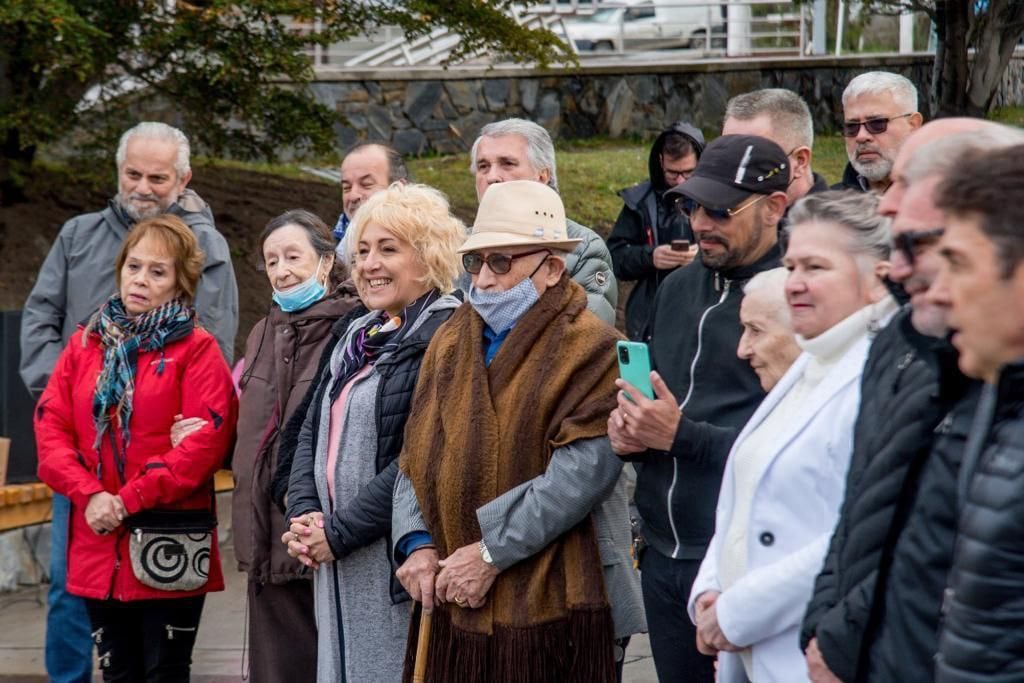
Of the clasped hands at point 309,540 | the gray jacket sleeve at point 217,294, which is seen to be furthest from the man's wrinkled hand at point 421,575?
the gray jacket sleeve at point 217,294

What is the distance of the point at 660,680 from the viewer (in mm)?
3855

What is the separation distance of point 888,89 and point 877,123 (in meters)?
0.13

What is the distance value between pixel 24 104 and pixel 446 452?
5.40 metres

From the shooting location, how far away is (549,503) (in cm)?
372

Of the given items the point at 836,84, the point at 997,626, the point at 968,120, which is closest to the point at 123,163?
the point at 968,120

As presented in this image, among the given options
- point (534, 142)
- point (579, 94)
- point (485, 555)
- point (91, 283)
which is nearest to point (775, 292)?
point (485, 555)

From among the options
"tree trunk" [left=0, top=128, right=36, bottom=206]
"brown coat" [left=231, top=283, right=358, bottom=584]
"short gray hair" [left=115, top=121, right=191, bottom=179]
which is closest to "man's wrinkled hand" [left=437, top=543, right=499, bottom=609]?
"brown coat" [left=231, top=283, right=358, bottom=584]

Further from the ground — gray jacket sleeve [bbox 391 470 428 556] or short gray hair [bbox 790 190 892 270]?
short gray hair [bbox 790 190 892 270]

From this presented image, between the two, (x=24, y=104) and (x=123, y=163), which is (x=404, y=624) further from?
(x=24, y=104)

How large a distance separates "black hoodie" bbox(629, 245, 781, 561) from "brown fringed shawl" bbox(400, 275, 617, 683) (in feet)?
0.61

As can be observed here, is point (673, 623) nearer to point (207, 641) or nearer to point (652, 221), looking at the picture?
point (652, 221)

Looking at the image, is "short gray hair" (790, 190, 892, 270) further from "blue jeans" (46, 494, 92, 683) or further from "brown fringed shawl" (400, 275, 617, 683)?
"blue jeans" (46, 494, 92, 683)

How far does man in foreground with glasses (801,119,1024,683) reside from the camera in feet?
7.87

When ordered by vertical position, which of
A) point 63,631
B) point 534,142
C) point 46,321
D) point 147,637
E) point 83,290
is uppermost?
point 534,142
